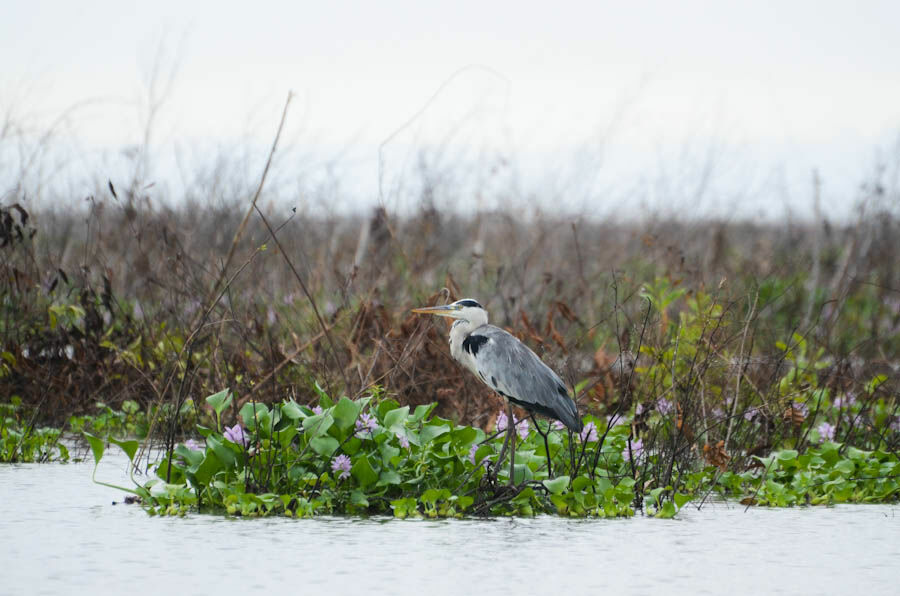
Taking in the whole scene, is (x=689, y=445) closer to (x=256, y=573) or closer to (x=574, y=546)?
(x=574, y=546)

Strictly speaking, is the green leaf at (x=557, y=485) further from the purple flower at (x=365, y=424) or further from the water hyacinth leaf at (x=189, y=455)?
the water hyacinth leaf at (x=189, y=455)

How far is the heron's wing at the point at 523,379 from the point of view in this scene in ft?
17.9

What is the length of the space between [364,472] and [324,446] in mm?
222

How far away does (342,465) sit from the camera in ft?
17.1

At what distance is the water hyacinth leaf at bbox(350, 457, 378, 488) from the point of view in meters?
5.20

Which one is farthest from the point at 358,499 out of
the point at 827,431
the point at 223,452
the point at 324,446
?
the point at 827,431

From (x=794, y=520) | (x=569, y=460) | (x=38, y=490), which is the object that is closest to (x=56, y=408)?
(x=38, y=490)

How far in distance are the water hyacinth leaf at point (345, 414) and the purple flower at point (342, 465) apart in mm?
180

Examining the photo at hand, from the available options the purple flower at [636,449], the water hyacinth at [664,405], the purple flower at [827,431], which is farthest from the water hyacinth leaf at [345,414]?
the purple flower at [827,431]

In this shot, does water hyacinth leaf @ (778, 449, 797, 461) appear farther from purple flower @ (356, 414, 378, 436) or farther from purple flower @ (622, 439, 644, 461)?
purple flower @ (356, 414, 378, 436)

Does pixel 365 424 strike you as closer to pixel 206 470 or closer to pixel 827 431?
pixel 206 470

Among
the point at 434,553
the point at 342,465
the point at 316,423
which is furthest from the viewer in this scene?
the point at 316,423

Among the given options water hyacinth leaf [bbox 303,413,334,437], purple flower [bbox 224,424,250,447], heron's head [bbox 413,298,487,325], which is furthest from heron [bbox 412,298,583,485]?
purple flower [bbox 224,424,250,447]

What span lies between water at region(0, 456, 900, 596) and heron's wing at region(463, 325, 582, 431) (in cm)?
52
